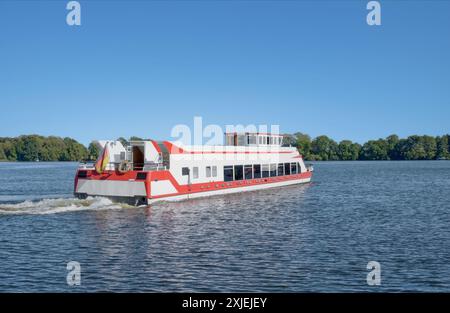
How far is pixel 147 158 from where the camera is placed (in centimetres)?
4059

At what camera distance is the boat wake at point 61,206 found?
116ft

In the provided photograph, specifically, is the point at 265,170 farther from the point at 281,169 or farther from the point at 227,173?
the point at 227,173

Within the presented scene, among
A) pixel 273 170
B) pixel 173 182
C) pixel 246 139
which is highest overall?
pixel 246 139

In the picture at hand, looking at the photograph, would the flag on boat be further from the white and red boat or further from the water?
the water

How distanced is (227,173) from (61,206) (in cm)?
2025

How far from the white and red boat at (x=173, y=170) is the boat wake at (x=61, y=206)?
0.87m

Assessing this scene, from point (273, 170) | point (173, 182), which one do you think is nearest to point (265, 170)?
point (273, 170)

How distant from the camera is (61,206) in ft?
123

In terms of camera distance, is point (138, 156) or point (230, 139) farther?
point (230, 139)

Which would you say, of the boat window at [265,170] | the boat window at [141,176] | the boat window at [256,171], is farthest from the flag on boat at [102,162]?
the boat window at [265,170]

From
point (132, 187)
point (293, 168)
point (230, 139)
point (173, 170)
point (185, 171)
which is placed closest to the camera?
point (132, 187)

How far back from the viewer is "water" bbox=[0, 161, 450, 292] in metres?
18.0

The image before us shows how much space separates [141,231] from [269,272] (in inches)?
454

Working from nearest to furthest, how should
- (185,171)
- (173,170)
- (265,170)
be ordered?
(173,170), (185,171), (265,170)
